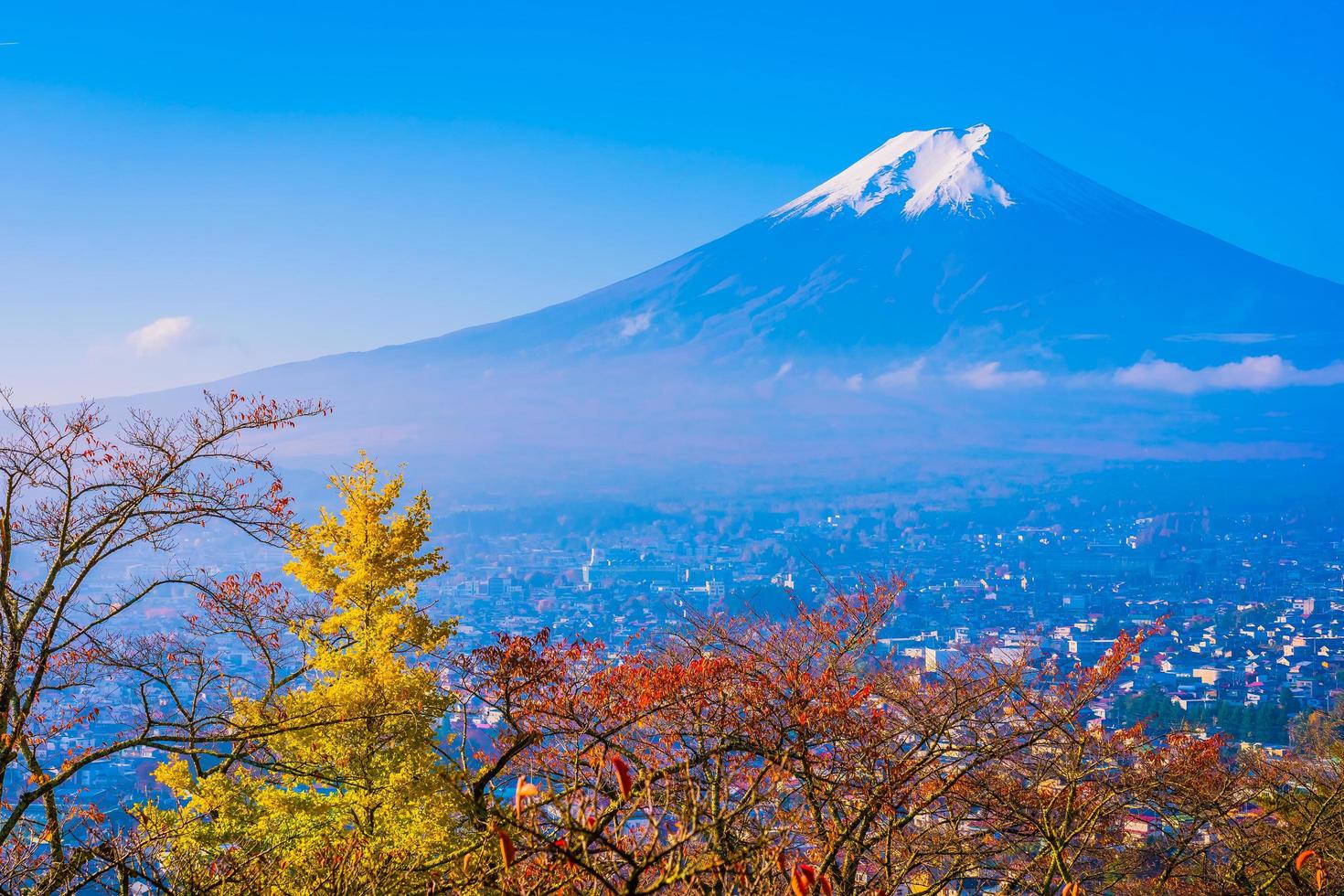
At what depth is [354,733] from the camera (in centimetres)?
974

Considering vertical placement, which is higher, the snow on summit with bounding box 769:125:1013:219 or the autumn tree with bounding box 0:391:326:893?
the snow on summit with bounding box 769:125:1013:219

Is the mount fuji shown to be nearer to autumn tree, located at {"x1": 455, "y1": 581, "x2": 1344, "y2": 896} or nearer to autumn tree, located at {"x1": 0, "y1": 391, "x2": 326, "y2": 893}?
autumn tree, located at {"x1": 455, "y1": 581, "x2": 1344, "y2": 896}

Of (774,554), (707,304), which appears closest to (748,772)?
(774,554)

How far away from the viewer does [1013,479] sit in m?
138

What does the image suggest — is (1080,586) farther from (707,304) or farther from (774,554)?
(707,304)

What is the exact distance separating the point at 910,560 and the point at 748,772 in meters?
80.6

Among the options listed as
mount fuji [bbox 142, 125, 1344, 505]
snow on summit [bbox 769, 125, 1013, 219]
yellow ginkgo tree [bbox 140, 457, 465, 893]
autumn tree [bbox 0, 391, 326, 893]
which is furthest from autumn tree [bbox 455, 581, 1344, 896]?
snow on summit [bbox 769, 125, 1013, 219]

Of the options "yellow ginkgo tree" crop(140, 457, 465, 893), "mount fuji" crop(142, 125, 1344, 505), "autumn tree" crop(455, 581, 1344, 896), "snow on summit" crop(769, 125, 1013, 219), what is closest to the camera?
"autumn tree" crop(455, 581, 1344, 896)

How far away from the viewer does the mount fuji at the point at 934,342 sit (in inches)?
6373

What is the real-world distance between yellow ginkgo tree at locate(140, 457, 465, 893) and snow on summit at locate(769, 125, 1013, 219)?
531 ft

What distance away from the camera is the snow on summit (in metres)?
169

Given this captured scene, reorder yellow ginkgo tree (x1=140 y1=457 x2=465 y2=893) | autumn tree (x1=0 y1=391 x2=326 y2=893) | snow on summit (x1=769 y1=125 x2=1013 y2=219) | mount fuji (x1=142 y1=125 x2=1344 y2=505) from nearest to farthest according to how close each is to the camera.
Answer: autumn tree (x1=0 y1=391 x2=326 y2=893) < yellow ginkgo tree (x1=140 y1=457 x2=465 y2=893) < mount fuji (x1=142 y1=125 x2=1344 y2=505) < snow on summit (x1=769 y1=125 x2=1013 y2=219)

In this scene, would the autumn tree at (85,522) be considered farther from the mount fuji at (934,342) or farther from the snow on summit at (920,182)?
the snow on summit at (920,182)

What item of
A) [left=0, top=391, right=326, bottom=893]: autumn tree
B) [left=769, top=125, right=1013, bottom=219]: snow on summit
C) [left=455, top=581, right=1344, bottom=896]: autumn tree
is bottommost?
[left=455, top=581, right=1344, bottom=896]: autumn tree
